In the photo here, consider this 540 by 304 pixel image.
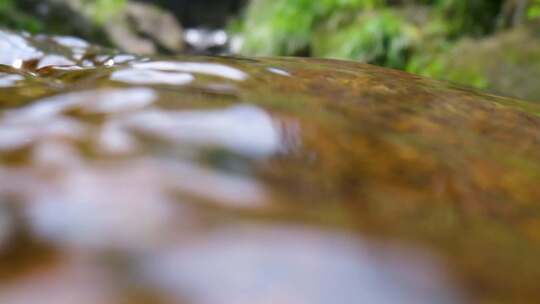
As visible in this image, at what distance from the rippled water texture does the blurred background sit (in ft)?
9.76

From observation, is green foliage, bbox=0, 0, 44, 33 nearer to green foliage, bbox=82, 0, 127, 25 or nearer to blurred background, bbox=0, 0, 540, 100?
blurred background, bbox=0, 0, 540, 100

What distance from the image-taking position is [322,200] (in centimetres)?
94

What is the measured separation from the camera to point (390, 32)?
18.9 feet

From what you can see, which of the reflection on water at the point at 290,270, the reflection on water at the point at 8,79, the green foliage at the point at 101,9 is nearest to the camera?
the reflection on water at the point at 290,270

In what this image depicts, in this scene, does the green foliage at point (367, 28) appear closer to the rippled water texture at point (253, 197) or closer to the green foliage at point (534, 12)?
the green foliage at point (534, 12)

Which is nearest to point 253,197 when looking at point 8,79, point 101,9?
point 8,79

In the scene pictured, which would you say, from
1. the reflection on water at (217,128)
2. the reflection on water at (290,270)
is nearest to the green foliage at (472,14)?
the reflection on water at (217,128)

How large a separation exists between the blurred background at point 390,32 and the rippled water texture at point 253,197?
9.76ft

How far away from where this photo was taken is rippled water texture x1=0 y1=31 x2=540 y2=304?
0.75 meters

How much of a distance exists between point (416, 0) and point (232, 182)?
6.41 meters

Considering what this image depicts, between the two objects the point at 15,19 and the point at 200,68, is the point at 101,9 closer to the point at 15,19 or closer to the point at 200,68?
the point at 15,19

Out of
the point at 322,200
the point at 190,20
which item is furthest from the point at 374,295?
the point at 190,20

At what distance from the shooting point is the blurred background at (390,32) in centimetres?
433

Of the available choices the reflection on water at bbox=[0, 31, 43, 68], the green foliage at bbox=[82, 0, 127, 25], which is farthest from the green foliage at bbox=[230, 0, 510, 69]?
the reflection on water at bbox=[0, 31, 43, 68]
